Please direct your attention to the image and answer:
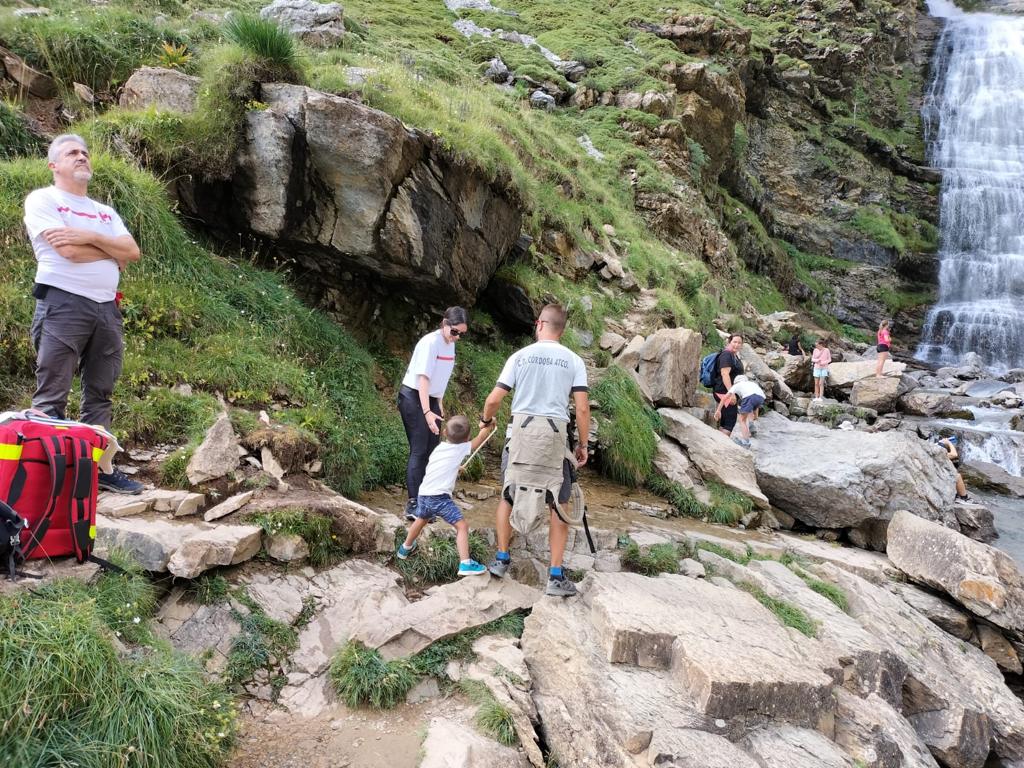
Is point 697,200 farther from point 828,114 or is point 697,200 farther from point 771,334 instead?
point 828,114

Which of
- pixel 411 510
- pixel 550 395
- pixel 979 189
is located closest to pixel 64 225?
pixel 411 510

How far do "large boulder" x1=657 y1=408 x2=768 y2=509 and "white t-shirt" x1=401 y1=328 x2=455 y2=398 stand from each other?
16.0ft

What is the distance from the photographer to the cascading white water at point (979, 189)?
23719 millimetres

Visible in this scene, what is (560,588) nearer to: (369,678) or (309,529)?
(369,678)

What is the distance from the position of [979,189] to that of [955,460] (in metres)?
24.7

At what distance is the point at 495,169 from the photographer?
27.1 feet

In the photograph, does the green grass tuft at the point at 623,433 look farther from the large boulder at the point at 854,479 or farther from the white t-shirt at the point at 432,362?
the white t-shirt at the point at 432,362

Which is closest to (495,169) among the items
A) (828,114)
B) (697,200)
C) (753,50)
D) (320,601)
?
(320,601)

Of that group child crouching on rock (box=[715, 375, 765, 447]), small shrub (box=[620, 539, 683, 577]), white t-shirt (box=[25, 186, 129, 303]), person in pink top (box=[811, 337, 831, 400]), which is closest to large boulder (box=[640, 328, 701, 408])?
child crouching on rock (box=[715, 375, 765, 447])

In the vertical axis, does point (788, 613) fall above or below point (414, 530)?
below

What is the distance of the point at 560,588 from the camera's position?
14.4ft

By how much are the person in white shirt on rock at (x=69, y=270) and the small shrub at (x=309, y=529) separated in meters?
1.10

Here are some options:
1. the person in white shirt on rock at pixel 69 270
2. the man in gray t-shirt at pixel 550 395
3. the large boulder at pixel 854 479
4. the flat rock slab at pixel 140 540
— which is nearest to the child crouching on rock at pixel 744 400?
the large boulder at pixel 854 479

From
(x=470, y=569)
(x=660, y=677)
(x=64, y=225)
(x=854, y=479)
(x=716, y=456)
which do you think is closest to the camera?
(x=660, y=677)
